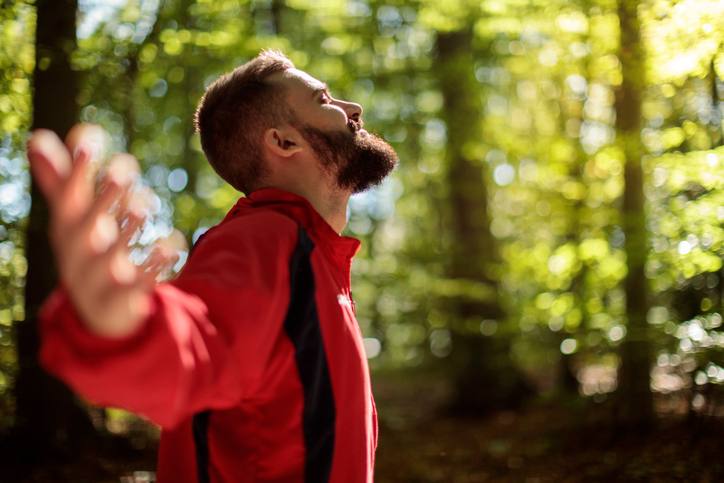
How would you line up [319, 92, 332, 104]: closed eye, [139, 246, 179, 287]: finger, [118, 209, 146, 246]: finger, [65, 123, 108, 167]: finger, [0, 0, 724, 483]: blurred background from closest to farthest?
1. [65, 123, 108, 167]: finger
2. [118, 209, 146, 246]: finger
3. [139, 246, 179, 287]: finger
4. [319, 92, 332, 104]: closed eye
5. [0, 0, 724, 483]: blurred background

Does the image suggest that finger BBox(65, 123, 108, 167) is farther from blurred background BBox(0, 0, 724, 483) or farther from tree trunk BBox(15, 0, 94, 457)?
tree trunk BBox(15, 0, 94, 457)

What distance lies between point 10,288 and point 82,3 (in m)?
2.63

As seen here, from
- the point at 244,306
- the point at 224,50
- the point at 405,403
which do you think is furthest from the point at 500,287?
the point at 244,306

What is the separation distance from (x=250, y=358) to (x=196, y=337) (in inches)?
7.3

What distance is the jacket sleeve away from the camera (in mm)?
1025

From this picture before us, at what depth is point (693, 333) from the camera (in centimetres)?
514

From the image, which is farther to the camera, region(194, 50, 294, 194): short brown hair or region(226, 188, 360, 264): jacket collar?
region(194, 50, 294, 194): short brown hair

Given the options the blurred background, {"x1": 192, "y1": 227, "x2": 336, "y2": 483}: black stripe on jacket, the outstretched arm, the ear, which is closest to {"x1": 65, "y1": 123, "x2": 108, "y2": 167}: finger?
the outstretched arm

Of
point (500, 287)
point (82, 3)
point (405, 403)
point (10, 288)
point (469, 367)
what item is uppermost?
point (82, 3)

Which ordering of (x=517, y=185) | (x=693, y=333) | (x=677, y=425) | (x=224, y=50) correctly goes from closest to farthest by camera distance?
(x=693, y=333) → (x=677, y=425) → (x=224, y=50) → (x=517, y=185)

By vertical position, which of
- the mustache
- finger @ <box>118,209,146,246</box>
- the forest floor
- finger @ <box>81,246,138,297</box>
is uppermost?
the mustache

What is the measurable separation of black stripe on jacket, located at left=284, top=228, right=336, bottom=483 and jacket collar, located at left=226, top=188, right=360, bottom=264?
0.24 m

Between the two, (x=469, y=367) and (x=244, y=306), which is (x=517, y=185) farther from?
(x=244, y=306)

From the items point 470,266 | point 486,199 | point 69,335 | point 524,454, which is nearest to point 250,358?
point 69,335
